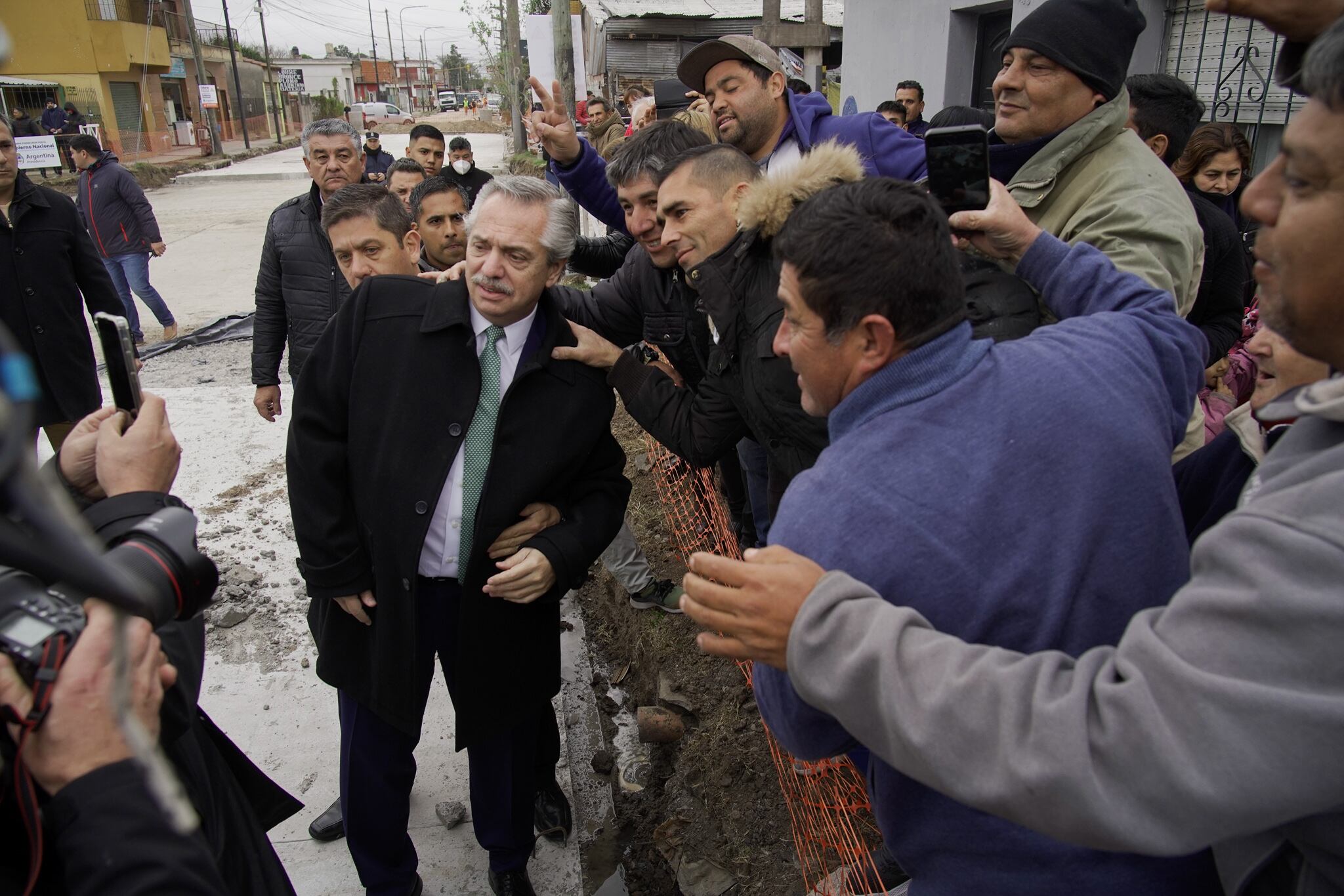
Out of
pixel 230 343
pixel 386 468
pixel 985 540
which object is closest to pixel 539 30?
pixel 230 343

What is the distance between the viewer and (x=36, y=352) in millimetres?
4621

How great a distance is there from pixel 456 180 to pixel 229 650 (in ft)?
11.5

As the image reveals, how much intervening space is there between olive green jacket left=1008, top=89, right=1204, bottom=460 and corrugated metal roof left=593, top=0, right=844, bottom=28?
12.3m

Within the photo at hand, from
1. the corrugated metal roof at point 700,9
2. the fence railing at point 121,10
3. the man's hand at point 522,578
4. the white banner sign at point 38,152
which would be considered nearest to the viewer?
the man's hand at point 522,578

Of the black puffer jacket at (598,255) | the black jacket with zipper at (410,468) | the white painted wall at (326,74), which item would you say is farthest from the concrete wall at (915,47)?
the white painted wall at (326,74)

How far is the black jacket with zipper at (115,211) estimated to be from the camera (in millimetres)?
8727

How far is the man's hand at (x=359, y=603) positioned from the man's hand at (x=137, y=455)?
918 millimetres

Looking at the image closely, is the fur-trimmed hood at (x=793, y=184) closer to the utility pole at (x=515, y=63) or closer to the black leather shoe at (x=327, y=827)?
the black leather shoe at (x=327, y=827)

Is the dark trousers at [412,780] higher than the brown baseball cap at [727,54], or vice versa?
the brown baseball cap at [727,54]

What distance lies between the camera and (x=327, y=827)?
2.99m

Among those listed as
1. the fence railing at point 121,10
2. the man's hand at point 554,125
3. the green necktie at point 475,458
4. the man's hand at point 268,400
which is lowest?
the man's hand at point 268,400

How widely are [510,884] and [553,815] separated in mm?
337

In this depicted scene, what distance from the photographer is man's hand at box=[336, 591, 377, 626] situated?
7.88ft

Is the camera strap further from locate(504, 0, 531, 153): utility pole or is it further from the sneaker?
locate(504, 0, 531, 153): utility pole
